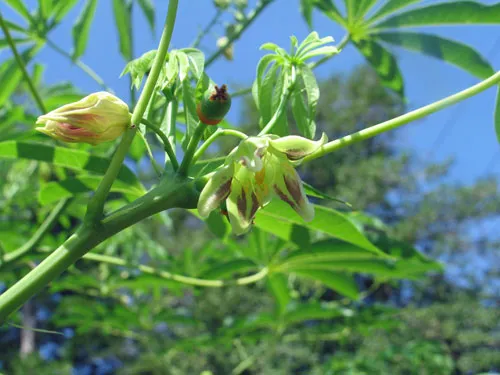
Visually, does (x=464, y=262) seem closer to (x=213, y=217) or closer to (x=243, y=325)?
(x=243, y=325)

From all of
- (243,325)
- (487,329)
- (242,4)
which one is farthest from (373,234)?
(487,329)

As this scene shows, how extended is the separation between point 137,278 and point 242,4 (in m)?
1.04

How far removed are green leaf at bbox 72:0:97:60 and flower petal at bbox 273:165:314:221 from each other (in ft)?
4.93

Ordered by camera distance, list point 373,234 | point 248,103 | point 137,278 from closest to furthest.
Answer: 1. point 373,234
2. point 137,278
3. point 248,103

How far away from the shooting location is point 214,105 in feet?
2.25

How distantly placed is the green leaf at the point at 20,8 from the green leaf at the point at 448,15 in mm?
1152

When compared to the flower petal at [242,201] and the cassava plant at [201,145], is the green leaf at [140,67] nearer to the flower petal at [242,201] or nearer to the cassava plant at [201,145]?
the cassava plant at [201,145]

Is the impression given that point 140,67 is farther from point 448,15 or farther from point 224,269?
point 224,269

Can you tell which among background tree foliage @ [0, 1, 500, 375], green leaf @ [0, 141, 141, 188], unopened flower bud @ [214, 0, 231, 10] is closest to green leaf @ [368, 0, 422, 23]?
background tree foliage @ [0, 1, 500, 375]

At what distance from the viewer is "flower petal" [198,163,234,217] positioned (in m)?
0.64

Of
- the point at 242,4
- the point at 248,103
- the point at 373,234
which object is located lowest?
the point at 248,103

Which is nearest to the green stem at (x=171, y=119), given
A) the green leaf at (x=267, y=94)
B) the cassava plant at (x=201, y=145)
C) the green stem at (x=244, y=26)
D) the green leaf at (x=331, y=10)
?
the cassava plant at (x=201, y=145)

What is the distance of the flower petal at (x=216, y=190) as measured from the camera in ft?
2.11

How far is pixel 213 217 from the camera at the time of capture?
50.7 inches
